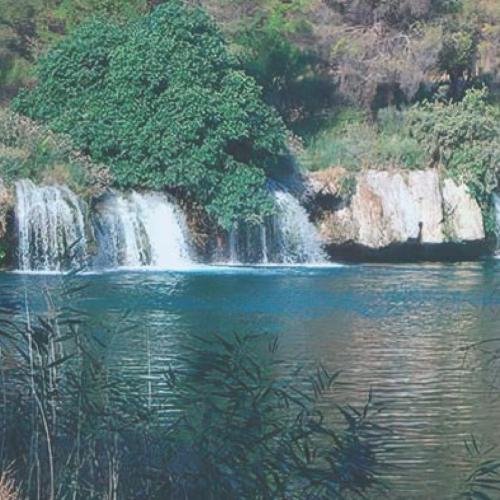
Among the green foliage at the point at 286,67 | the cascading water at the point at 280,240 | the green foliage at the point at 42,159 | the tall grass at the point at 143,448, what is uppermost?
the green foliage at the point at 286,67

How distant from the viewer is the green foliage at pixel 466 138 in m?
43.2

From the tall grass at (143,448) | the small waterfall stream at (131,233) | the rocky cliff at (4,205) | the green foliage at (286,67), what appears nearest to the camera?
the tall grass at (143,448)

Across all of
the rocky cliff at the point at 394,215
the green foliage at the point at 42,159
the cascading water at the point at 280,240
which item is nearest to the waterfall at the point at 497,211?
the rocky cliff at the point at 394,215

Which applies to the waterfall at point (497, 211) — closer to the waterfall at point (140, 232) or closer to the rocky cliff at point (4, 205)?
the waterfall at point (140, 232)

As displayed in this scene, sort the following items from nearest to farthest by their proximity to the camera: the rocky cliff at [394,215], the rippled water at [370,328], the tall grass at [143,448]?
the tall grass at [143,448] → the rippled water at [370,328] → the rocky cliff at [394,215]

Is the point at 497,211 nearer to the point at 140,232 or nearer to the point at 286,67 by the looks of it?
the point at 286,67

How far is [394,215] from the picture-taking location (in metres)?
41.8

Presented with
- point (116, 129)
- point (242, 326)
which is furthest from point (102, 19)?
point (242, 326)

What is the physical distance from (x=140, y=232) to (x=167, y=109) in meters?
3.49

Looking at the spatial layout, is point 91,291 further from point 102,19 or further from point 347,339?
point 102,19

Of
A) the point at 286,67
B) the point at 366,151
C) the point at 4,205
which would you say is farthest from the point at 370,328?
the point at 286,67

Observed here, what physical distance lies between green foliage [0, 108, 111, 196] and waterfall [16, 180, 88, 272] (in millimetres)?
619

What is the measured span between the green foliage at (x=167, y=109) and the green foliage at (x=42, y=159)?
2.50 feet

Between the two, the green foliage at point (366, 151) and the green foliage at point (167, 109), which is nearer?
the green foliage at point (167, 109)
